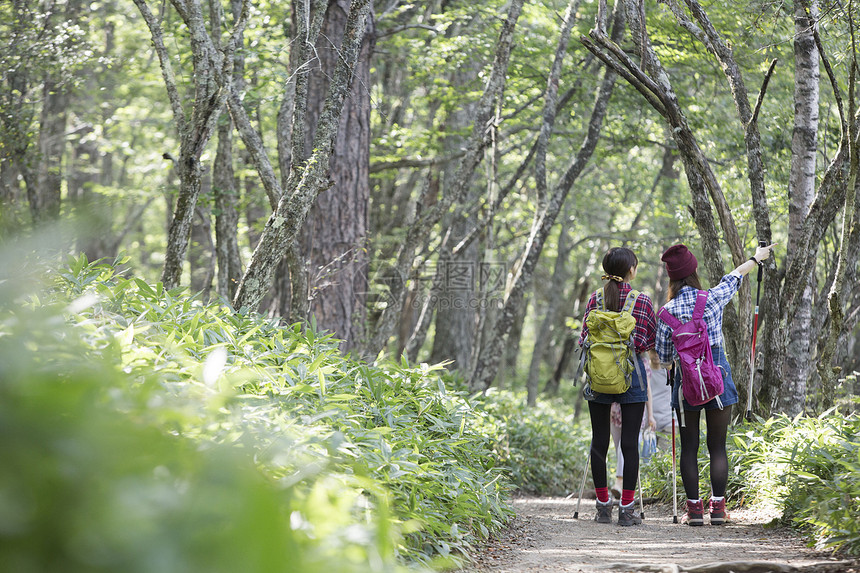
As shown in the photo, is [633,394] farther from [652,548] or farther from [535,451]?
[535,451]

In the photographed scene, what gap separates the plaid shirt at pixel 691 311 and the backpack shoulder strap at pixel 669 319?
0.06 ft

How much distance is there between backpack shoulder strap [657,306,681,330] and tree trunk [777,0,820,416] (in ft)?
6.47

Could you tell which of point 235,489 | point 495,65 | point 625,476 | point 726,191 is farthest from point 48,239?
point 726,191

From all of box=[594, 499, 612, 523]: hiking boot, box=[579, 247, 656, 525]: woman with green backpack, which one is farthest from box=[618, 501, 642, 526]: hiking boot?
box=[594, 499, 612, 523]: hiking boot

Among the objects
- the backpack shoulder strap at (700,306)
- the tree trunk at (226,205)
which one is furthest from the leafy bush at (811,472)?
the tree trunk at (226,205)

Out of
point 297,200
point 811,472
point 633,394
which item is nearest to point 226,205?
point 297,200

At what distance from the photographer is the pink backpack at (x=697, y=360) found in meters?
5.52

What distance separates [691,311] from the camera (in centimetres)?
566

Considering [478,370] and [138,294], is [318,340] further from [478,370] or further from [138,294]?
[478,370]

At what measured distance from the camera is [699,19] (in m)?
6.93

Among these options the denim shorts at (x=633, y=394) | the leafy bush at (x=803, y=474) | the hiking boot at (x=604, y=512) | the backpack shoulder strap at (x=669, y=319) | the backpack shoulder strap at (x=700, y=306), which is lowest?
the hiking boot at (x=604, y=512)

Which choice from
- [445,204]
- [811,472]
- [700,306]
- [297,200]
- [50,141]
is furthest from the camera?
[50,141]

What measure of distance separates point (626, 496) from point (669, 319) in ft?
4.89

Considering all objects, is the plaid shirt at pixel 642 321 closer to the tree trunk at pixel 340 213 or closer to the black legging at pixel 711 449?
the black legging at pixel 711 449
